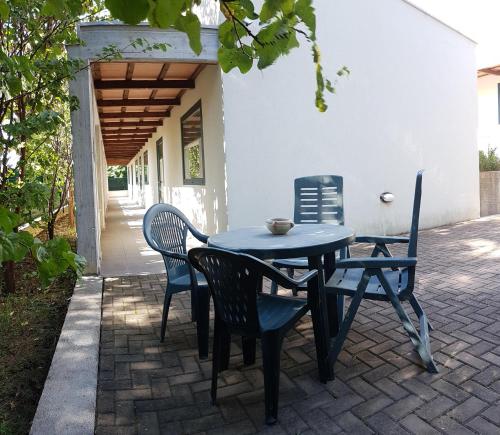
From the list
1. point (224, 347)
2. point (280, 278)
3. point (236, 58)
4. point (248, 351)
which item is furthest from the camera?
point (248, 351)

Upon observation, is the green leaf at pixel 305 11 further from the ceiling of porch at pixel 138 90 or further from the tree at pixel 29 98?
the ceiling of porch at pixel 138 90

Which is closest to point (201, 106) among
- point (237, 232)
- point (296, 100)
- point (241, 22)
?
point (296, 100)

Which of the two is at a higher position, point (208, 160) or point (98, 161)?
point (98, 161)

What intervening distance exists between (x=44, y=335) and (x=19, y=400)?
96 centimetres

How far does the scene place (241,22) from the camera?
4.22ft

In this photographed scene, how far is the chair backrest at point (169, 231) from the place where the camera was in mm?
3072

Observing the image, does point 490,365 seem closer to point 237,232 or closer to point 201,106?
point 237,232

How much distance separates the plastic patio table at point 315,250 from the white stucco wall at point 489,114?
10.3 m

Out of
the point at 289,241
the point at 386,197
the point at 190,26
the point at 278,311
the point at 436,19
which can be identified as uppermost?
the point at 436,19

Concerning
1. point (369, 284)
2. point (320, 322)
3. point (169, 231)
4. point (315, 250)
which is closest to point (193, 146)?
point (169, 231)

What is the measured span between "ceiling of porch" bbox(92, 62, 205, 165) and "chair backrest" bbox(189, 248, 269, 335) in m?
4.05

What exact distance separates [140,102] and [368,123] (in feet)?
13.4

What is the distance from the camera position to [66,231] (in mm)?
8383

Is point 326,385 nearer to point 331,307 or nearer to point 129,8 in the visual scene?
point 331,307
